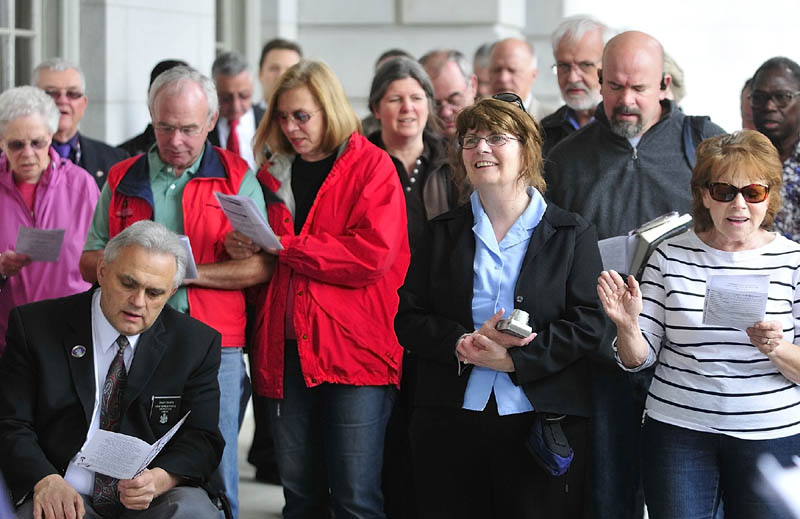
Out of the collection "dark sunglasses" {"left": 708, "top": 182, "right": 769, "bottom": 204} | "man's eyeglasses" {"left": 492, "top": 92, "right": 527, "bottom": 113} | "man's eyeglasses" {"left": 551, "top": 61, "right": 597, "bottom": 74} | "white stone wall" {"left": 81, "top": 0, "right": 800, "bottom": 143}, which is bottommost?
"dark sunglasses" {"left": 708, "top": 182, "right": 769, "bottom": 204}

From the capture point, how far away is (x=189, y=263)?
14.1 feet

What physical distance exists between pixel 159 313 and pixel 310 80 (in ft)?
3.74

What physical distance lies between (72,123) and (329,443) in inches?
91.0

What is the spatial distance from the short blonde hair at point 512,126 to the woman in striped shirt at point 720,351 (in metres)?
0.47

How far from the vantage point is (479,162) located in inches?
155

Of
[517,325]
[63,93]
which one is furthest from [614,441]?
[63,93]

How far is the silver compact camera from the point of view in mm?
3701

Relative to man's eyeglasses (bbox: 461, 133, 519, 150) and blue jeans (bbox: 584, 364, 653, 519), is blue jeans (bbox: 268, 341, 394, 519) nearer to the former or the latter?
blue jeans (bbox: 584, 364, 653, 519)

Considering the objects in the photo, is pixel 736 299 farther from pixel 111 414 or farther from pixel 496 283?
pixel 111 414

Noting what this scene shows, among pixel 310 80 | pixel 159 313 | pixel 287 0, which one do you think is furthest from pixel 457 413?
pixel 287 0

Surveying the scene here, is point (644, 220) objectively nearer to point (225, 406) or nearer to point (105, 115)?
point (225, 406)

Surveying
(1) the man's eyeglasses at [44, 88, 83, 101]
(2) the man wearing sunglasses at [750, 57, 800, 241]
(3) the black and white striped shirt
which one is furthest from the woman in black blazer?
(1) the man's eyeglasses at [44, 88, 83, 101]

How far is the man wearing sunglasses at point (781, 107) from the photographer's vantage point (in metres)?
4.70

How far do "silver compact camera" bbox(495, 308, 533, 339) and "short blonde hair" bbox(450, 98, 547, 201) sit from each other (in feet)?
1.74
